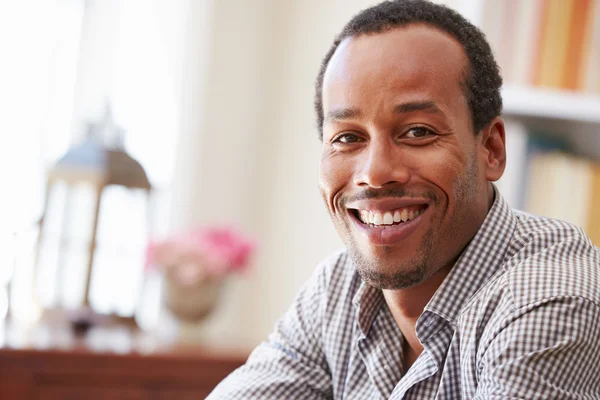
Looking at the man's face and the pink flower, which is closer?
the man's face

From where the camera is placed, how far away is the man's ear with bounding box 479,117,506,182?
3.93ft

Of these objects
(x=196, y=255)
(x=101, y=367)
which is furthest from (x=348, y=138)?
(x=196, y=255)

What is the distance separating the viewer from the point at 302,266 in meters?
2.91

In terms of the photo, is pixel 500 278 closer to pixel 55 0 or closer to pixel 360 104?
pixel 360 104

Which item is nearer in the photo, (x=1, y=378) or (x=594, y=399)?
(x=594, y=399)

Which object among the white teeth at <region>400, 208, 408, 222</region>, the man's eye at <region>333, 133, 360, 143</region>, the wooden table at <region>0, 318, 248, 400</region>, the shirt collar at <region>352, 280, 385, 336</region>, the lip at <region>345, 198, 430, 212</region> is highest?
the man's eye at <region>333, 133, 360, 143</region>

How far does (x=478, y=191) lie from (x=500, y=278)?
0.17m

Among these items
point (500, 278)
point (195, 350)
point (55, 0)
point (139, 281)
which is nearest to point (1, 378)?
point (195, 350)

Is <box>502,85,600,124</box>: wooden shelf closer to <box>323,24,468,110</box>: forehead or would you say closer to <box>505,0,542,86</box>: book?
<box>505,0,542,86</box>: book

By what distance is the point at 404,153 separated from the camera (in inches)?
43.2

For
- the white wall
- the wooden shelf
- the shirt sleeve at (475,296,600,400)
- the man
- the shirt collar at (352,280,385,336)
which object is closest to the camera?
the shirt sleeve at (475,296,600,400)

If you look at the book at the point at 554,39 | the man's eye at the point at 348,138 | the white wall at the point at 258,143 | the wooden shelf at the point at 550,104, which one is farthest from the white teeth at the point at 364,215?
the white wall at the point at 258,143

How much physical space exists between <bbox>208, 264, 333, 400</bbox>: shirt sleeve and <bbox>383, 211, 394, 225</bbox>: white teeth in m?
0.29

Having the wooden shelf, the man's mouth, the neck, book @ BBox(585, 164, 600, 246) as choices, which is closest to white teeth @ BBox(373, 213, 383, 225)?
the man's mouth
